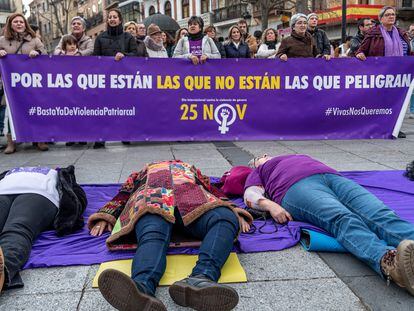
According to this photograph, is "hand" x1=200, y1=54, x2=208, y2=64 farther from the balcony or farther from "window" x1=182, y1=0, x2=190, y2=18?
"window" x1=182, y1=0, x2=190, y2=18

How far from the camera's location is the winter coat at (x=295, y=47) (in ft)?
25.5

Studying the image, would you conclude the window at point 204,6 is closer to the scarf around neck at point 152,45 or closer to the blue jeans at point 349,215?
the scarf around neck at point 152,45

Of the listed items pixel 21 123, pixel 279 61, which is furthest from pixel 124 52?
pixel 279 61

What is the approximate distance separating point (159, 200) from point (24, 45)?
5354 millimetres

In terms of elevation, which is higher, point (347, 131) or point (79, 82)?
point (79, 82)

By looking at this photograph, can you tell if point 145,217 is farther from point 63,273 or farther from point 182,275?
point 63,273

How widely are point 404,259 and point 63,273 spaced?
196cm

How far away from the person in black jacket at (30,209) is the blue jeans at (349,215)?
5.32 ft

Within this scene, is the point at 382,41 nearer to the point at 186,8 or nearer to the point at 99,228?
the point at 99,228

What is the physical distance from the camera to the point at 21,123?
7102 mm

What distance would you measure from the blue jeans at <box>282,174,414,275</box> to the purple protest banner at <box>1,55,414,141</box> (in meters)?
4.22

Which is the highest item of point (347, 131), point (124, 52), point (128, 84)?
point (124, 52)

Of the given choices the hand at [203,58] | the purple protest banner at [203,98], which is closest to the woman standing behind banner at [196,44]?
the hand at [203,58]

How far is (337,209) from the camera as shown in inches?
118
